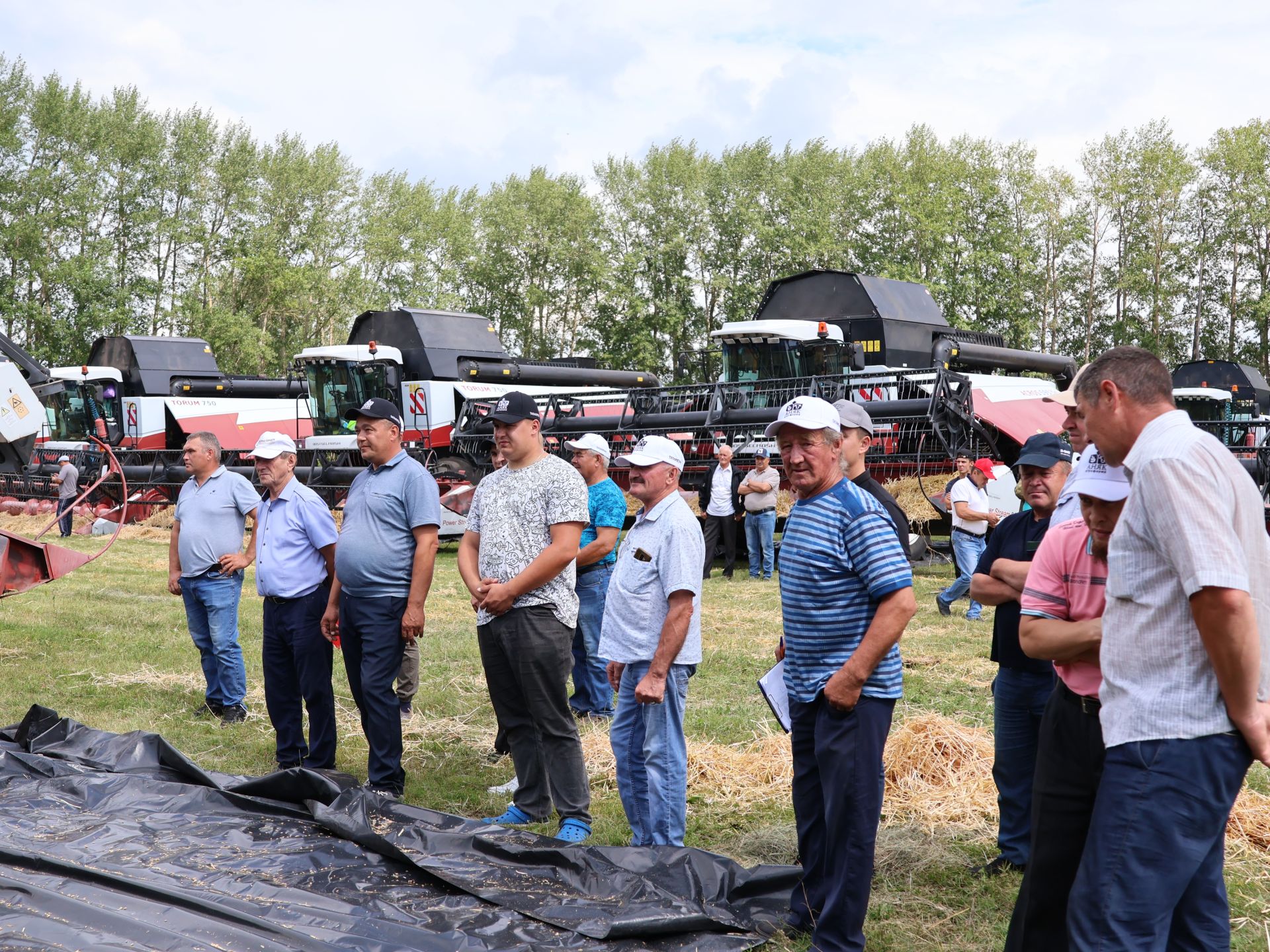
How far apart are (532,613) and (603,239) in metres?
42.2

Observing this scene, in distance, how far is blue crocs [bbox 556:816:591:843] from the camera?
175 inches

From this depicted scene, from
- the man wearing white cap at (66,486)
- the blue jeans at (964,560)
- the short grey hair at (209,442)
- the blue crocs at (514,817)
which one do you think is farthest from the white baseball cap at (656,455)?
the man wearing white cap at (66,486)

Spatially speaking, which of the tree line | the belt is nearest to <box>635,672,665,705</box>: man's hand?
the belt

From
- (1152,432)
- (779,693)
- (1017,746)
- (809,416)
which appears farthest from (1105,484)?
(1017,746)

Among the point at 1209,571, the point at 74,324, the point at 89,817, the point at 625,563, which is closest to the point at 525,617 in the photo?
the point at 625,563

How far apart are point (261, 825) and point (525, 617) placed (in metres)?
1.27

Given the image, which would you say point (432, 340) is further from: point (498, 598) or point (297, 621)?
point (498, 598)

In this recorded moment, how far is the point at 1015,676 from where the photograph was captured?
404 cm

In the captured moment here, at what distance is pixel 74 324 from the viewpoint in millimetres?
36531

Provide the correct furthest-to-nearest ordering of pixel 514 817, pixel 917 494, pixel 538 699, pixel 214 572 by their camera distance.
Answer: pixel 917 494, pixel 214 572, pixel 514 817, pixel 538 699

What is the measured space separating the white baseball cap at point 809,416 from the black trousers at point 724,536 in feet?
33.8

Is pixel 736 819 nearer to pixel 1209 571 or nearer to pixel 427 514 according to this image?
pixel 427 514

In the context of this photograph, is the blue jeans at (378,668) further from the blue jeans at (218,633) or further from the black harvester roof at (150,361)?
the black harvester roof at (150,361)

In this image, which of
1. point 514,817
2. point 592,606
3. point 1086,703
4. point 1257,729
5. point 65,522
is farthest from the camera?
point 65,522
